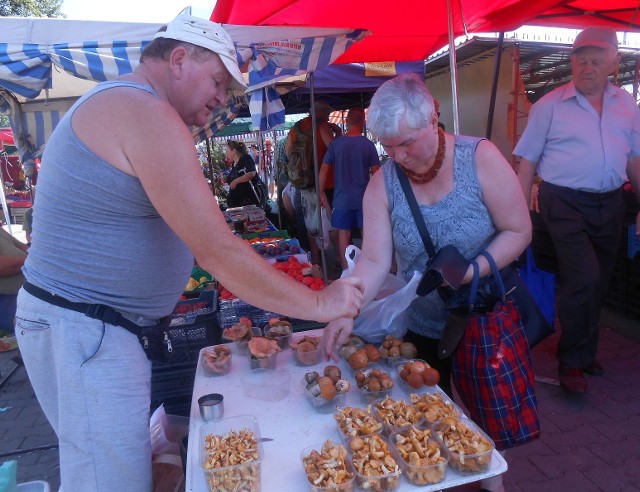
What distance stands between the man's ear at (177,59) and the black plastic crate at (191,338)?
1616 mm

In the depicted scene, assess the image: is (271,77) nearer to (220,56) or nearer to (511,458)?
(220,56)

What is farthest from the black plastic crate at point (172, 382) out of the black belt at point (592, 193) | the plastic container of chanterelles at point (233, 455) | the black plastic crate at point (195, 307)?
the black belt at point (592, 193)

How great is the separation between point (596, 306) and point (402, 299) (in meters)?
2.02

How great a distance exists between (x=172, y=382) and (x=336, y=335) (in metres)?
1.20

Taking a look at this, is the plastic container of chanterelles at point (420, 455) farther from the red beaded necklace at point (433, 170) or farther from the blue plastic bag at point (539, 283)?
the blue plastic bag at point (539, 283)

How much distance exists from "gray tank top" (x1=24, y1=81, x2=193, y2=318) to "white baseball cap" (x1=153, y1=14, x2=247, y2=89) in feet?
0.61

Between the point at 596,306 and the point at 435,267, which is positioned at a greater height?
the point at 435,267

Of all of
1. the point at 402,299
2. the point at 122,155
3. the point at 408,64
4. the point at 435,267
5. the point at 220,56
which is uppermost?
the point at 408,64

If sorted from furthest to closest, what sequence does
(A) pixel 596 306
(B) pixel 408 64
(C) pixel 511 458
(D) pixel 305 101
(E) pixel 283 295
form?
(D) pixel 305 101 < (B) pixel 408 64 < (A) pixel 596 306 < (C) pixel 511 458 < (E) pixel 283 295

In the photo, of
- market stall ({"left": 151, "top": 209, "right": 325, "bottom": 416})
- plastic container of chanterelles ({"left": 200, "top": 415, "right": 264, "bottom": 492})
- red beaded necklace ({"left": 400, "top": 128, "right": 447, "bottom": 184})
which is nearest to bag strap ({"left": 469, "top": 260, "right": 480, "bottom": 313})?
red beaded necklace ({"left": 400, "top": 128, "right": 447, "bottom": 184})

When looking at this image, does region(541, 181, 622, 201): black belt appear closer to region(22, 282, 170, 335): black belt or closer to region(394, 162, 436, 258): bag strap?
region(394, 162, 436, 258): bag strap

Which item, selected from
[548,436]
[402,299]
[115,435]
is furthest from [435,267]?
[548,436]

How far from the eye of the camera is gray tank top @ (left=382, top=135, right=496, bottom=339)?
1.92m

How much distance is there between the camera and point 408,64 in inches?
253
